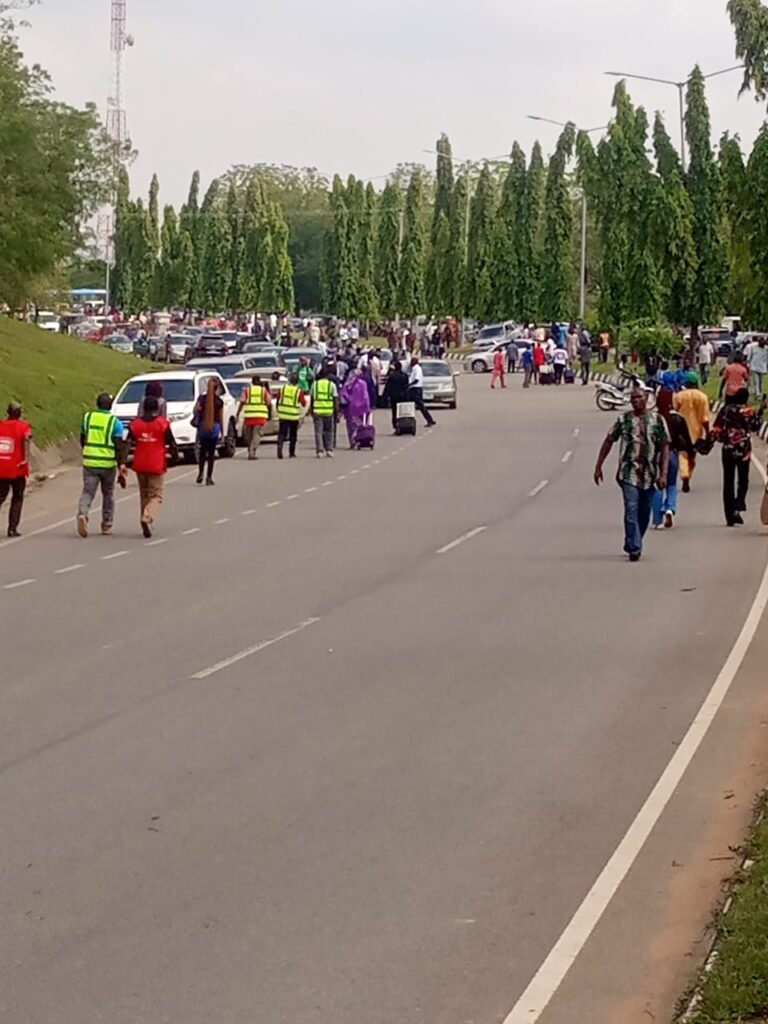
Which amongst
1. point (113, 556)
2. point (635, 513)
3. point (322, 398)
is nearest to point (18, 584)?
point (113, 556)

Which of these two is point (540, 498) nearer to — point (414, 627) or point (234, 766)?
point (414, 627)

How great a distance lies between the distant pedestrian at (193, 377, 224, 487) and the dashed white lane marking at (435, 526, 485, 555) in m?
8.24


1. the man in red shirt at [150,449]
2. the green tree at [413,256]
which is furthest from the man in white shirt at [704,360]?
the green tree at [413,256]

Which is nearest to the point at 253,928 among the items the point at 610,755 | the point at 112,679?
the point at 610,755

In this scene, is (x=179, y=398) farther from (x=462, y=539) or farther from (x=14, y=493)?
(x=462, y=539)

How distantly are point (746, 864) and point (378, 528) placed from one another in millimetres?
15426

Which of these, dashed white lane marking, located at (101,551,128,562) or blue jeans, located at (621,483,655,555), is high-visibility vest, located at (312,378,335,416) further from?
blue jeans, located at (621,483,655,555)

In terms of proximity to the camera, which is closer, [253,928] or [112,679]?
[253,928]

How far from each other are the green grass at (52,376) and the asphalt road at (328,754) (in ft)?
51.8

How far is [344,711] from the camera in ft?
37.6

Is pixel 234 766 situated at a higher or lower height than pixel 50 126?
lower

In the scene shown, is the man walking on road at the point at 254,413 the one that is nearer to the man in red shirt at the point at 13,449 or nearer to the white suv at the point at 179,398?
the white suv at the point at 179,398

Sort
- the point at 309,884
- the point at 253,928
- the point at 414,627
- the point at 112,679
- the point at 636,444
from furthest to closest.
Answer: the point at 636,444, the point at 414,627, the point at 112,679, the point at 309,884, the point at 253,928

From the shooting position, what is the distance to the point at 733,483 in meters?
22.4
